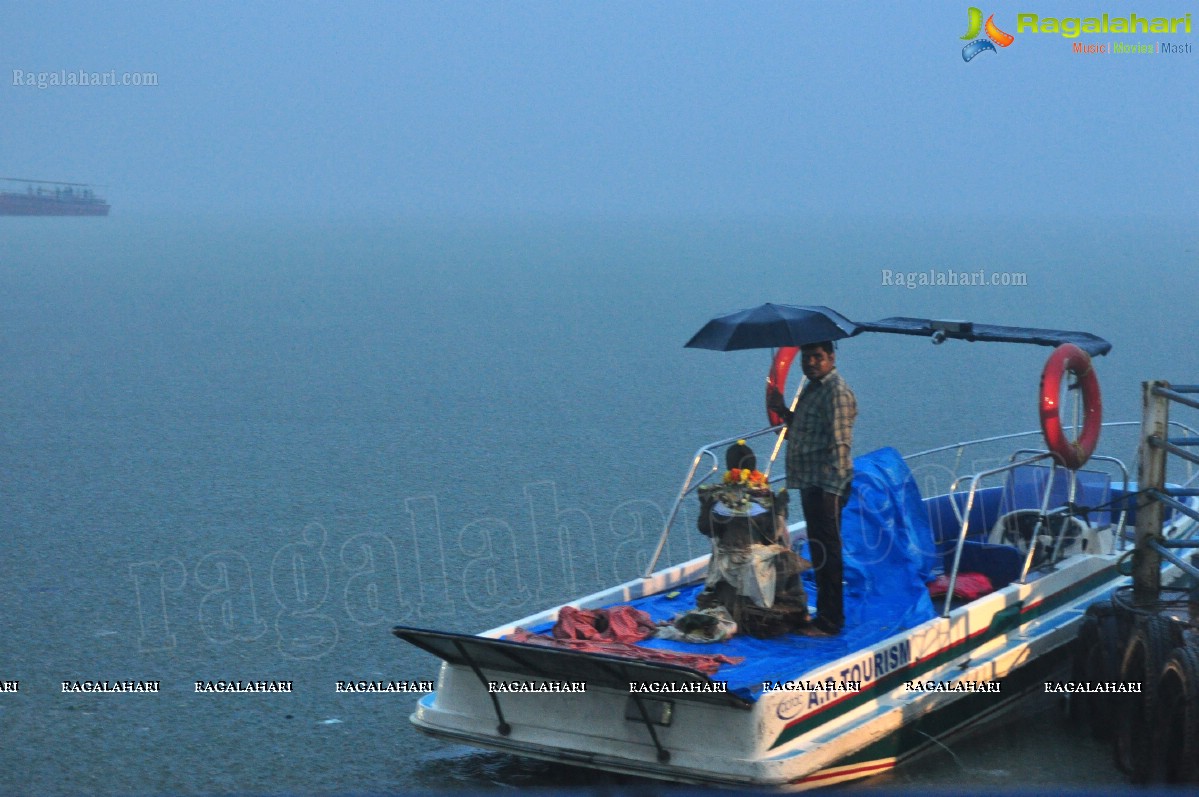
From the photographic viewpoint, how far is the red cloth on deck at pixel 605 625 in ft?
27.9

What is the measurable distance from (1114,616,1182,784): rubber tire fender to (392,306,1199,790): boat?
707 mm

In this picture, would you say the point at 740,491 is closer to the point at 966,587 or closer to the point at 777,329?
the point at 777,329

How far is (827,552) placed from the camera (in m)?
8.93

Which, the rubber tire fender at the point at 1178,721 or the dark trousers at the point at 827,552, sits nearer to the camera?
the rubber tire fender at the point at 1178,721

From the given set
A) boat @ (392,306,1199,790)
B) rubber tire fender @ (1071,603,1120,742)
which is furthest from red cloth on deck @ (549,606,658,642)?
rubber tire fender @ (1071,603,1120,742)

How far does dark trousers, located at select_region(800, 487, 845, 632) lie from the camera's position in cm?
892

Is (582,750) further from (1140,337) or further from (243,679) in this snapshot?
(1140,337)

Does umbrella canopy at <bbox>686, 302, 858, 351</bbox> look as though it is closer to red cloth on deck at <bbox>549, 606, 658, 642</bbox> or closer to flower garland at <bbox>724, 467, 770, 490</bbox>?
flower garland at <bbox>724, 467, 770, 490</bbox>

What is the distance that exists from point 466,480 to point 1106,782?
8.44m

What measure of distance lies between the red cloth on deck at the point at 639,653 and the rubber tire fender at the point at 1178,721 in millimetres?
2079

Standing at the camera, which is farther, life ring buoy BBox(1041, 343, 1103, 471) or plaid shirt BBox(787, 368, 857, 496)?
life ring buoy BBox(1041, 343, 1103, 471)

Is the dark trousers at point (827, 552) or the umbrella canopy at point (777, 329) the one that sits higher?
the umbrella canopy at point (777, 329)

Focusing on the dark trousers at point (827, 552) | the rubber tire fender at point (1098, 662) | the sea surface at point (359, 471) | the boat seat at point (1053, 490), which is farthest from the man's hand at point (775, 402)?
the rubber tire fender at point (1098, 662)

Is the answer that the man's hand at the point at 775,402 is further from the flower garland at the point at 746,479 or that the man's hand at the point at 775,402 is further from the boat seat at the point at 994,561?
the boat seat at the point at 994,561
